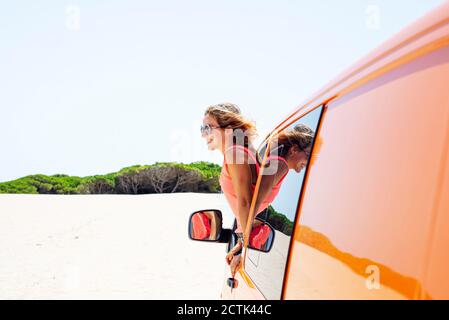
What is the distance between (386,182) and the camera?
3.91 feet

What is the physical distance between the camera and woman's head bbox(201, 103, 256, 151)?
119 inches

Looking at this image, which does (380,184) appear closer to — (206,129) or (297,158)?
(297,158)

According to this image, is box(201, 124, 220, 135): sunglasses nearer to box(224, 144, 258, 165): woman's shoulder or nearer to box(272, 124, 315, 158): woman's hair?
box(224, 144, 258, 165): woman's shoulder

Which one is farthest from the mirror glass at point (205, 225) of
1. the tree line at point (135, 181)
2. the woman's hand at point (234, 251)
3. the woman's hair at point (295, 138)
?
the tree line at point (135, 181)

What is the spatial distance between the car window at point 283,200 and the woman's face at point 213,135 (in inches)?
17.9

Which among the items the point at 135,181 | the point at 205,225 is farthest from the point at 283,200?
the point at 135,181

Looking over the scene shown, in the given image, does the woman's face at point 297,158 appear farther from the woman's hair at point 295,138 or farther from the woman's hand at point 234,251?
the woman's hand at point 234,251

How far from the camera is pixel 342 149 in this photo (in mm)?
1493

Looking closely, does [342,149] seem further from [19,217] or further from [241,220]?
[19,217]

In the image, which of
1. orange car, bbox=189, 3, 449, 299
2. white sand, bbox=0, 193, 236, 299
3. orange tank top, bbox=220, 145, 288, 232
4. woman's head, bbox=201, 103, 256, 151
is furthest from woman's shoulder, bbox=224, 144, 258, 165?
white sand, bbox=0, 193, 236, 299

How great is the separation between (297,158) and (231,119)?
105cm

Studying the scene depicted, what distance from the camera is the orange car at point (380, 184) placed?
1018 millimetres
